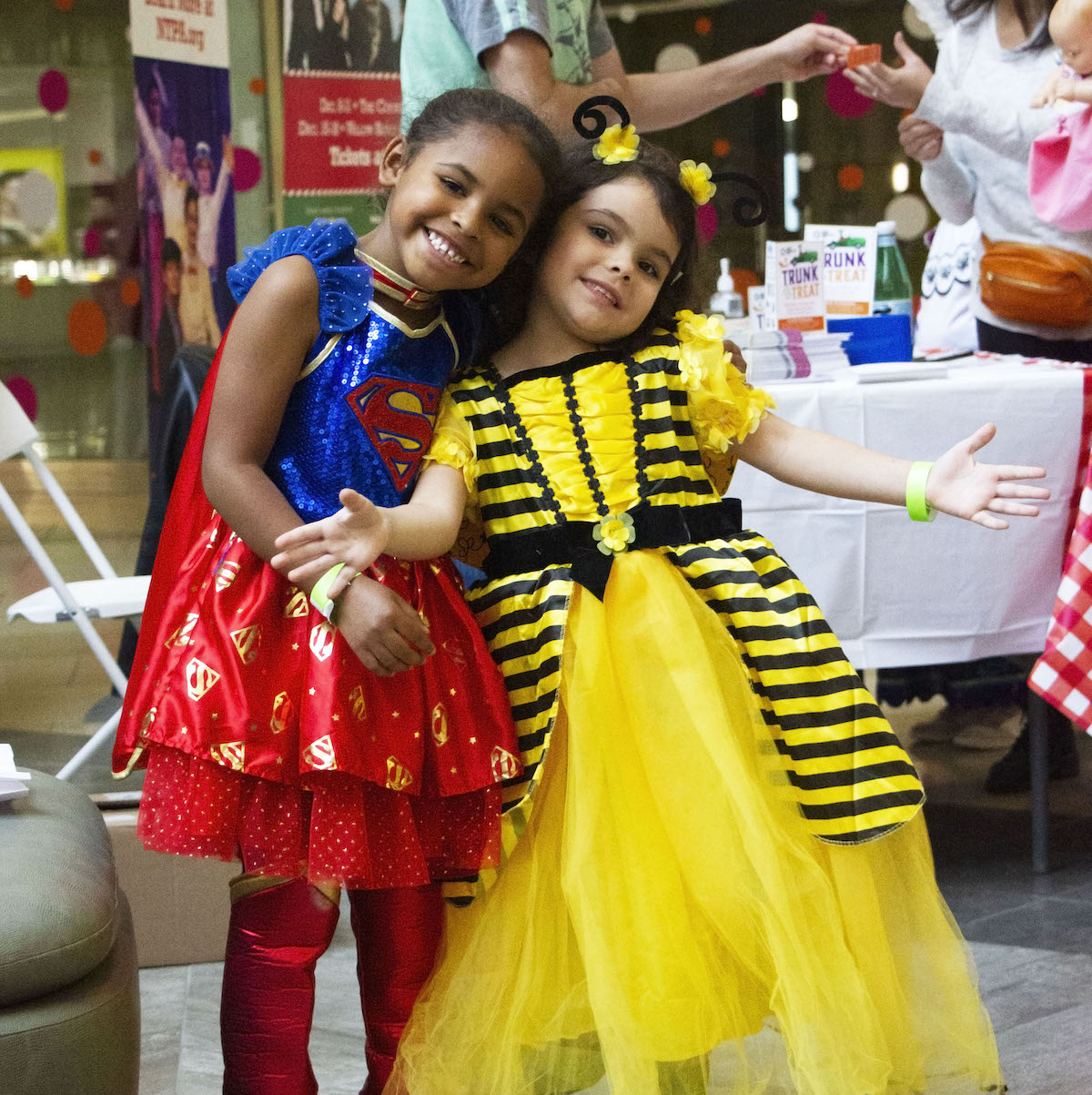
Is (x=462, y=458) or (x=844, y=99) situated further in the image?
(x=844, y=99)

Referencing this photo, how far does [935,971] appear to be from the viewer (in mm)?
1405

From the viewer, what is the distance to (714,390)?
1.40m

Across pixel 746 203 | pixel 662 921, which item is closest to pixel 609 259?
pixel 746 203

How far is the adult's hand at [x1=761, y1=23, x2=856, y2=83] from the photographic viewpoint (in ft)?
7.08

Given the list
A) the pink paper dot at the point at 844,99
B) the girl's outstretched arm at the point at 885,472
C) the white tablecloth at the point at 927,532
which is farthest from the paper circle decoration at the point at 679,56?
the girl's outstretched arm at the point at 885,472

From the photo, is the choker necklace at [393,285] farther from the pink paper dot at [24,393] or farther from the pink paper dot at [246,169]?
A: the pink paper dot at [246,169]

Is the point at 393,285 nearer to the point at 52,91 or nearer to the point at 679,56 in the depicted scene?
the point at 52,91

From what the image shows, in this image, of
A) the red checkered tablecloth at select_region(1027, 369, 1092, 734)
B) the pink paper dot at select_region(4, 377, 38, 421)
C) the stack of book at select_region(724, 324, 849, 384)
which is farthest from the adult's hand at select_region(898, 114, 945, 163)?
the pink paper dot at select_region(4, 377, 38, 421)

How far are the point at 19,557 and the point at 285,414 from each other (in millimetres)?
4350

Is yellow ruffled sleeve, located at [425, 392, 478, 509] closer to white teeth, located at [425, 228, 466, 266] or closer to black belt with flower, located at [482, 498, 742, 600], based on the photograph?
black belt with flower, located at [482, 498, 742, 600]

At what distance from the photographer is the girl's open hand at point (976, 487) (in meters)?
1.28

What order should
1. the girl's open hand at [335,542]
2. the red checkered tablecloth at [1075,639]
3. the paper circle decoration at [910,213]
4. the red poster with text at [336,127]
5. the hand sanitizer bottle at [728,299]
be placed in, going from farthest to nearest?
the paper circle decoration at [910,213]
the red poster with text at [336,127]
the hand sanitizer bottle at [728,299]
the red checkered tablecloth at [1075,639]
the girl's open hand at [335,542]

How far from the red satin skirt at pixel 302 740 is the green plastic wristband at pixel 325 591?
0.29ft

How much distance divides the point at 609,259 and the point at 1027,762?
179 cm
